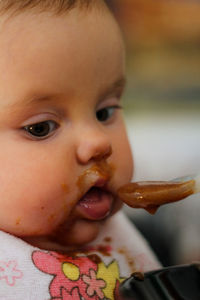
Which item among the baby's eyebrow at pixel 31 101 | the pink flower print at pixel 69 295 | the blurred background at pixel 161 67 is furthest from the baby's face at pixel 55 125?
the blurred background at pixel 161 67

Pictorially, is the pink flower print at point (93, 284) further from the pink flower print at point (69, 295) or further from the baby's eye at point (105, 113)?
the baby's eye at point (105, 113)

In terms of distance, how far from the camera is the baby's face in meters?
0.73

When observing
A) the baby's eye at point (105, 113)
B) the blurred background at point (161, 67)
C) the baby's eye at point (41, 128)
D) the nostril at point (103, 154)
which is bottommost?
the nostril at point (103, 154)

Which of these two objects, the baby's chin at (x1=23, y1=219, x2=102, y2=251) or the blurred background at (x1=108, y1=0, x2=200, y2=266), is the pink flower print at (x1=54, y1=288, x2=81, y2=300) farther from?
the blurred background at (x1=108, y1=0, x2=200, y2=266)

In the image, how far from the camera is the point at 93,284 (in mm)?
777

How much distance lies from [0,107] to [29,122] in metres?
0.05

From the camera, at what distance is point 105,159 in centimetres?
83

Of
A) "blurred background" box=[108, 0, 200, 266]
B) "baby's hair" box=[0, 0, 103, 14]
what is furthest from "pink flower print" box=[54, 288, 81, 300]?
"blurred background" box=[108, 0, 200, 266]

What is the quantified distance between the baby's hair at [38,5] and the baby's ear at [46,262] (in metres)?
0.40

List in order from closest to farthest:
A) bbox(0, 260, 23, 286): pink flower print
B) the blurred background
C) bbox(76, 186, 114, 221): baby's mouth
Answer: bbox(0, 260, 23, 286): pink flower print
bbox(76, 186, 114, 221): baby's mouth
the blurred background

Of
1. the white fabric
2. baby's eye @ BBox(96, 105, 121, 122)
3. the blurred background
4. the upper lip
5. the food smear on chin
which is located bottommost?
the white fabric

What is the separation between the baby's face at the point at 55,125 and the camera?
0.73 metres

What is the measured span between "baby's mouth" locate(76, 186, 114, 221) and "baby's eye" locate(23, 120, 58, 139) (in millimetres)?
132

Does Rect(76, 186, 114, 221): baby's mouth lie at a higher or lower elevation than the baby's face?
lower
